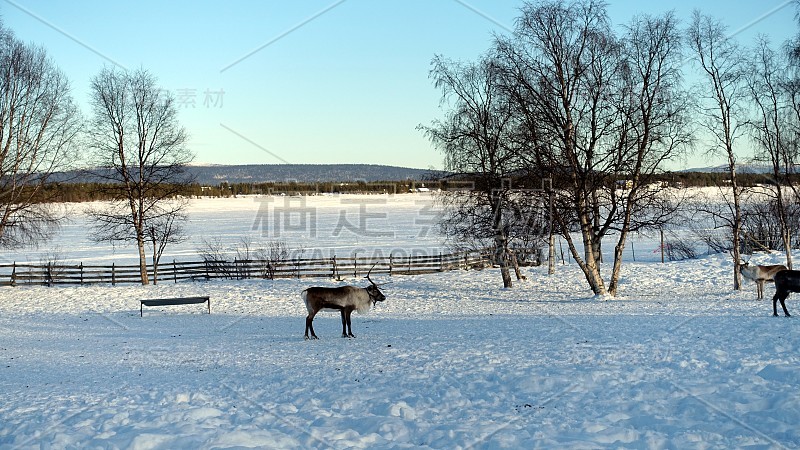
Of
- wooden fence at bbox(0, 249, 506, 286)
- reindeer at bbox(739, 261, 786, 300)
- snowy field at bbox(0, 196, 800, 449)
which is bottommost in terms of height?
wooden fence at bbox(0, 249, 506, 286)

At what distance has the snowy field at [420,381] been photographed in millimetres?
7527

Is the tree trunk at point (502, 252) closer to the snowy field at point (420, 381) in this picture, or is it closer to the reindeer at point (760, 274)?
the snowy field at point (420, 381)

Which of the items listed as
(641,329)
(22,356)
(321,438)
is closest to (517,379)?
(321,438)

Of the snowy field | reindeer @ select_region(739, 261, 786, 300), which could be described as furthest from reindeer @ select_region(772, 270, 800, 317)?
reindeer @ select_region(739, 261, 786, 300)

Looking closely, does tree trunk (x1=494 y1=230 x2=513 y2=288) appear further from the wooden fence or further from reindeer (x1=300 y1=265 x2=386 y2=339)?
reindeer (x1=300 y1=265 x2=386 y2=339)

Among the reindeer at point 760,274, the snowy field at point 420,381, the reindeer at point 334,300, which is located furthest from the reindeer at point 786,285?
the reindeer at point 334,300

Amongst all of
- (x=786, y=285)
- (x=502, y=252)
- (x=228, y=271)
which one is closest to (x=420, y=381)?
(x=786, y=285)

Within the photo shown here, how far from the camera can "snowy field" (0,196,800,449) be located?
753 centimetres

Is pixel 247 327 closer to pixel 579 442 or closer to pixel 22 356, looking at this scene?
pixel 22 356

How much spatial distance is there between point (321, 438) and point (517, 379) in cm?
363

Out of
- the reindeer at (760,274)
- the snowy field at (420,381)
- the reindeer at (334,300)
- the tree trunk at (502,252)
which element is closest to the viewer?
the snowy field at (420,381)

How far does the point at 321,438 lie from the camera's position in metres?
7.54

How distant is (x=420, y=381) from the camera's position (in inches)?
394

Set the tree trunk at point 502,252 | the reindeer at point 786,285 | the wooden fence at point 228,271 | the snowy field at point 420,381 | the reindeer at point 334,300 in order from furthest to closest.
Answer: the wooden fence at point 228,271
the tree trunk at point 502,252
the reindeer at point 334,300
the reindeer at point 786,285
the snowy field at point 420,381
